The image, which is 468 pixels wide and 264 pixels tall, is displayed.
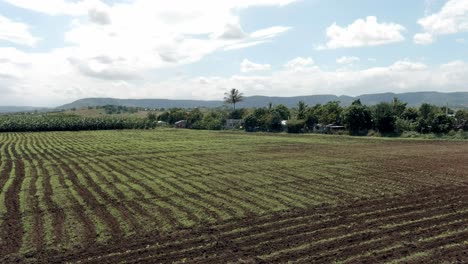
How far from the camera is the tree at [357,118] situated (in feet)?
241

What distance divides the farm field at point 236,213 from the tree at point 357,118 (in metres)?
43.7

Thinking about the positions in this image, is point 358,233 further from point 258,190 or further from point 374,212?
point 258,190

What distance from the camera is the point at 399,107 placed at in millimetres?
80375

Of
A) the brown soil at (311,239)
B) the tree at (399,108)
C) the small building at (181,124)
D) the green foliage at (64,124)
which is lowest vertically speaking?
the brown soil at (311,239)

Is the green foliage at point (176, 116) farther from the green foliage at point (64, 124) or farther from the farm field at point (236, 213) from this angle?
the farm field at point (236, 213)

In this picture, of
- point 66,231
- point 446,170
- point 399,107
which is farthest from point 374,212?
point 399,107

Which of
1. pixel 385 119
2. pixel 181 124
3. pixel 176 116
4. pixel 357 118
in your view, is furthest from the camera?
pixel 176 116

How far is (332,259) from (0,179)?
23707 mm

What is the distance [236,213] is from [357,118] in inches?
2442

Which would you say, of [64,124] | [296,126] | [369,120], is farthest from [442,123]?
[64,124]

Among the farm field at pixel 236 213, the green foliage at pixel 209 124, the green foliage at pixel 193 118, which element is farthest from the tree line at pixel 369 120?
the farm field at pixel 236 213

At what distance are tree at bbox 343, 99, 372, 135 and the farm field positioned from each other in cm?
4375

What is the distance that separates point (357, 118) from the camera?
242ft

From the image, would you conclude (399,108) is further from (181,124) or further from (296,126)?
(181,124)
